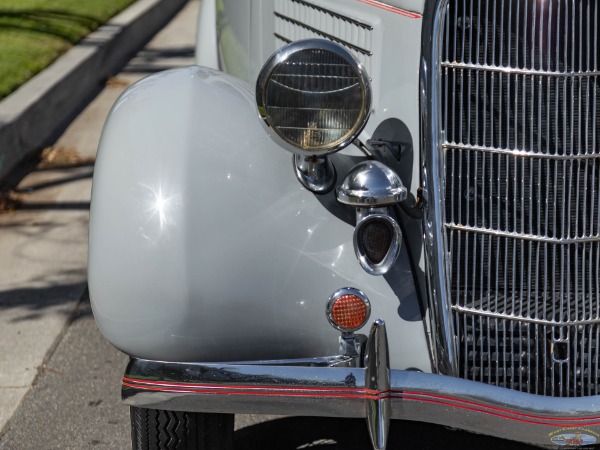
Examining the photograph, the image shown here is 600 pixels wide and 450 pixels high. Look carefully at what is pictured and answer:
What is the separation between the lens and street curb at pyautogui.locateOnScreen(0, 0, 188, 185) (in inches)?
238

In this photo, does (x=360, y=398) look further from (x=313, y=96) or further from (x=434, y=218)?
(x=313, y=96)

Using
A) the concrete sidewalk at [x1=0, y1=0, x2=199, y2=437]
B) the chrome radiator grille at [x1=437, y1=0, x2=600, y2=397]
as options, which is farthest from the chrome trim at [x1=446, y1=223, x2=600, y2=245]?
the concrete sidewalk at [x1=0, y1=0, x2=199, y2=437]

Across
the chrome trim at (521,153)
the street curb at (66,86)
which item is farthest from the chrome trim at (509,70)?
the street curb at (66,86)

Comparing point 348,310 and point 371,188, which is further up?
point 371,188

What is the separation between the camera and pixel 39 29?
8.36m

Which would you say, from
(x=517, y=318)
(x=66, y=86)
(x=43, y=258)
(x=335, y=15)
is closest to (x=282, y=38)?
(x=335, y=15)

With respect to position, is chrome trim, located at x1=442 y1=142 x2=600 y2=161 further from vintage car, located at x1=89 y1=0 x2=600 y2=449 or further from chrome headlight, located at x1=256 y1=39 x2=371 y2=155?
chrome headlight, located at x1=256 y1=39 x2=371 y2=155

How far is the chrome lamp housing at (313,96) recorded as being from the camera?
2.38 metres

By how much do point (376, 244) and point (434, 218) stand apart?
0.18 m

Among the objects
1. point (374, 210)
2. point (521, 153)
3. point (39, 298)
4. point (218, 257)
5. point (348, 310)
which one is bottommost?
point (39, 298)

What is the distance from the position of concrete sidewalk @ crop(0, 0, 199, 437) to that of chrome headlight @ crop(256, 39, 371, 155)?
171cm

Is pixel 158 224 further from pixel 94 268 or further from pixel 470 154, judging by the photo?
pixel 470 154

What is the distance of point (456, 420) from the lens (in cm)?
238

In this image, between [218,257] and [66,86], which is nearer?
[218,257]
